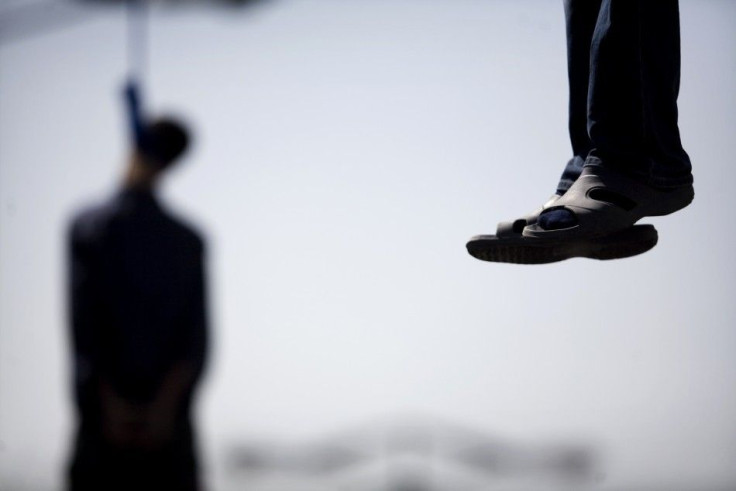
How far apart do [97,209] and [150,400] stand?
0.73 metres

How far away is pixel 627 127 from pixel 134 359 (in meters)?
1.80

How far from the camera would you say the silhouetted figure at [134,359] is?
376cm

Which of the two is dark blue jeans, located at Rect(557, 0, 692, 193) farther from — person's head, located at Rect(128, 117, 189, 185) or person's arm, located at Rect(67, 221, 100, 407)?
person's arm, located at Rect(67, 221, 100, 407)

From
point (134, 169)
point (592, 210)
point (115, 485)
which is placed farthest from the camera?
point (134, 169)

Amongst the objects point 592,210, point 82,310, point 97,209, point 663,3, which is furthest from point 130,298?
point 663,3

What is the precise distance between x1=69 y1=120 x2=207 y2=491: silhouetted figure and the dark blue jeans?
4.77ft

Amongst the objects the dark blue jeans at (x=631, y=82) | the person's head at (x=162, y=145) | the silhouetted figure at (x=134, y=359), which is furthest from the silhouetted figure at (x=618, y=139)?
the person's head at (x=162, y=145)

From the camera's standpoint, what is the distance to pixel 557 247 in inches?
132

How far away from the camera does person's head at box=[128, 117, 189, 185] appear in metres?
3.98

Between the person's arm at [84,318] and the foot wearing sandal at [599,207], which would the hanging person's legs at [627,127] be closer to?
the foot wearing sandal at [599,207]

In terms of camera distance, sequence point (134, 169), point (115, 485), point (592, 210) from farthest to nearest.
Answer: point (134, 169) → point (115, 485) → point (592, 210)

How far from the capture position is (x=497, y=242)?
3.37 meters

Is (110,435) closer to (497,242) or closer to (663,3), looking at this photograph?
(497,242)

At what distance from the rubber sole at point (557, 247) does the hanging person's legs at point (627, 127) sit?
58mm
